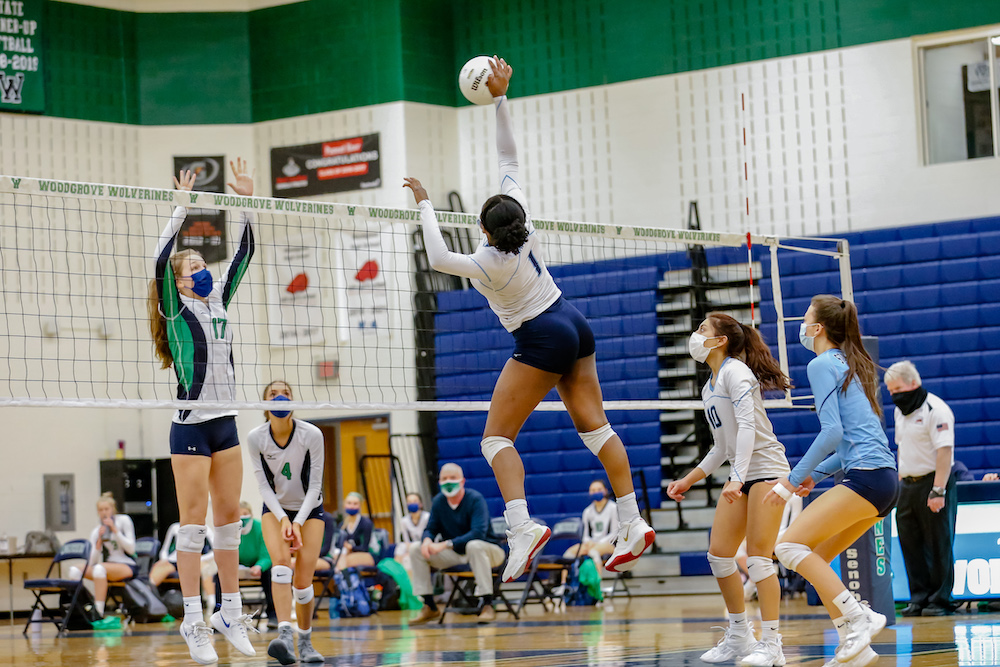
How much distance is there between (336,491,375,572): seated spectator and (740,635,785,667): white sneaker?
9128 mm

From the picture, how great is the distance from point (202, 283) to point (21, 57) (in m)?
13.4

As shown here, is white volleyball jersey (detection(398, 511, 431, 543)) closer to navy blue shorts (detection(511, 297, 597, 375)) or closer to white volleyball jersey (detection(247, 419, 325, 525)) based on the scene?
white volleyball jersey (detection(247, 419, 325, 525))

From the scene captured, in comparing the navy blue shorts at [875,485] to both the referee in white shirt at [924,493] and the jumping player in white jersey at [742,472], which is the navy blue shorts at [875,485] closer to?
the jumping player in white jersey at [742,472]

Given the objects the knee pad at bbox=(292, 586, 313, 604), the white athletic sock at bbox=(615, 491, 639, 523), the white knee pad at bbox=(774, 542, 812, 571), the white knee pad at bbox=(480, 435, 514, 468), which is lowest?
the knee pad at bbox=(292, 586, 313, 604)

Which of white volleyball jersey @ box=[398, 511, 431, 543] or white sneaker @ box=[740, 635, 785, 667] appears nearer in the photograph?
white sneaker @ box=[740, 635, 785, 667]

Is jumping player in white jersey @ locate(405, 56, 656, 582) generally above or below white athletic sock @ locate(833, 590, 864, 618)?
above

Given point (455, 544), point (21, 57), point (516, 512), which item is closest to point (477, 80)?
point (516, 512)

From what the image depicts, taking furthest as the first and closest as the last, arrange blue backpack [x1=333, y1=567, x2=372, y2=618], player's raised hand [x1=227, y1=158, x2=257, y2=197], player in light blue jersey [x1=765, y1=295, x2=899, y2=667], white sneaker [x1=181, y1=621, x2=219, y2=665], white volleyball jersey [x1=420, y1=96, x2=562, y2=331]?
blue backpack [x1=333, y1=567, x2=372, y2=618] → player's raised hand [x1=227, y1=158, x2=257, y2=197] → white sneaker [x1=181, y1=621, x2=219, y2=665] → player in light blue jersey [x1=765, y1=295, x2=899, y2=667] → white volleyball jersey [x1=420, y1=96, x2=562, y2=331]

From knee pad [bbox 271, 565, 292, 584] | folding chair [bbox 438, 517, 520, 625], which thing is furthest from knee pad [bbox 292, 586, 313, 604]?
folding chair [bbox 438, 517, 520, 625]

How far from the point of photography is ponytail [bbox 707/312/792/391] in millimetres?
7055

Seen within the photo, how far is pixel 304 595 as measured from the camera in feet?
26.7

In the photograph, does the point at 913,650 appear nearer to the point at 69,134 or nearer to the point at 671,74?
the point at 671,74

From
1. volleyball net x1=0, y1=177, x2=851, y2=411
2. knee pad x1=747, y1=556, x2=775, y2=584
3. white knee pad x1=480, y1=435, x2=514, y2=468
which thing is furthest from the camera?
volleyball net x1=0, y1=177, x2=851, y2=411

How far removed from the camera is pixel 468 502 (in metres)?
13.3
